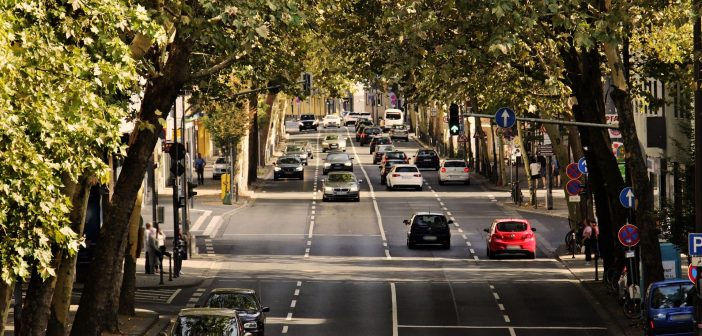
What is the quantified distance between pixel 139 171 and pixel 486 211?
131ft

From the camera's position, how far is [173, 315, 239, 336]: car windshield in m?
27.6

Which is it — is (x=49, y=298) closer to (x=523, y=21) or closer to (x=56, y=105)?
(x=56, y=105)

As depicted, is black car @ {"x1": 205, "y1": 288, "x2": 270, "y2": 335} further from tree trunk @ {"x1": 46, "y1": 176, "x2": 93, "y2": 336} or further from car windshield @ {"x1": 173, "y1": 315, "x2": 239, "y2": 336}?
tree trunk @ {"x1": 46, "y1": 176, "x2": 93, "y2": 336}

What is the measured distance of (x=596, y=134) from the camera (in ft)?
130

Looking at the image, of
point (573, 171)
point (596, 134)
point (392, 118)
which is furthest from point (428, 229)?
point (392, 118)

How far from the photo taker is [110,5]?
21906 mm

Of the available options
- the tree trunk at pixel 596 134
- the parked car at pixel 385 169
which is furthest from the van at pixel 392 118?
the tree trunk at pixel 596 134

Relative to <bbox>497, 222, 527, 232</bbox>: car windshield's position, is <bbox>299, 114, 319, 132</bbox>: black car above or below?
above

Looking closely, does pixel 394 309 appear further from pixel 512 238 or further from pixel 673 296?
pixel 512 238

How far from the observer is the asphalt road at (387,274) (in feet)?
121

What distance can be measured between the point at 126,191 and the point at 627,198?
1293cm

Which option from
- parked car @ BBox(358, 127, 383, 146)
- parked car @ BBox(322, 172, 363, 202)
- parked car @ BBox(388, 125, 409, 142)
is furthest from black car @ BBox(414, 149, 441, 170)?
parked car @ BBox(388, 125, 409, 142)

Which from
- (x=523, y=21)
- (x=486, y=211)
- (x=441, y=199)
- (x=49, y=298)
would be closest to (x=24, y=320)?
(x=49, y=298)

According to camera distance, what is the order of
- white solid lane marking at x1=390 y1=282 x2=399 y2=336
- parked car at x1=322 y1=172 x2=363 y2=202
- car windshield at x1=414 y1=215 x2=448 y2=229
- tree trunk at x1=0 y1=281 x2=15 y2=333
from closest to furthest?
1. tree trunk at x1=0 y1=281 x2=15 y2=333
2. white solid lane marking at x1=390 y1=282 x2=399 y2=336
3. car windshield at x1=414 y1=215 x2=448 y2=229
4. parked car at x1=322 y1=172 x2=363 y2=202
